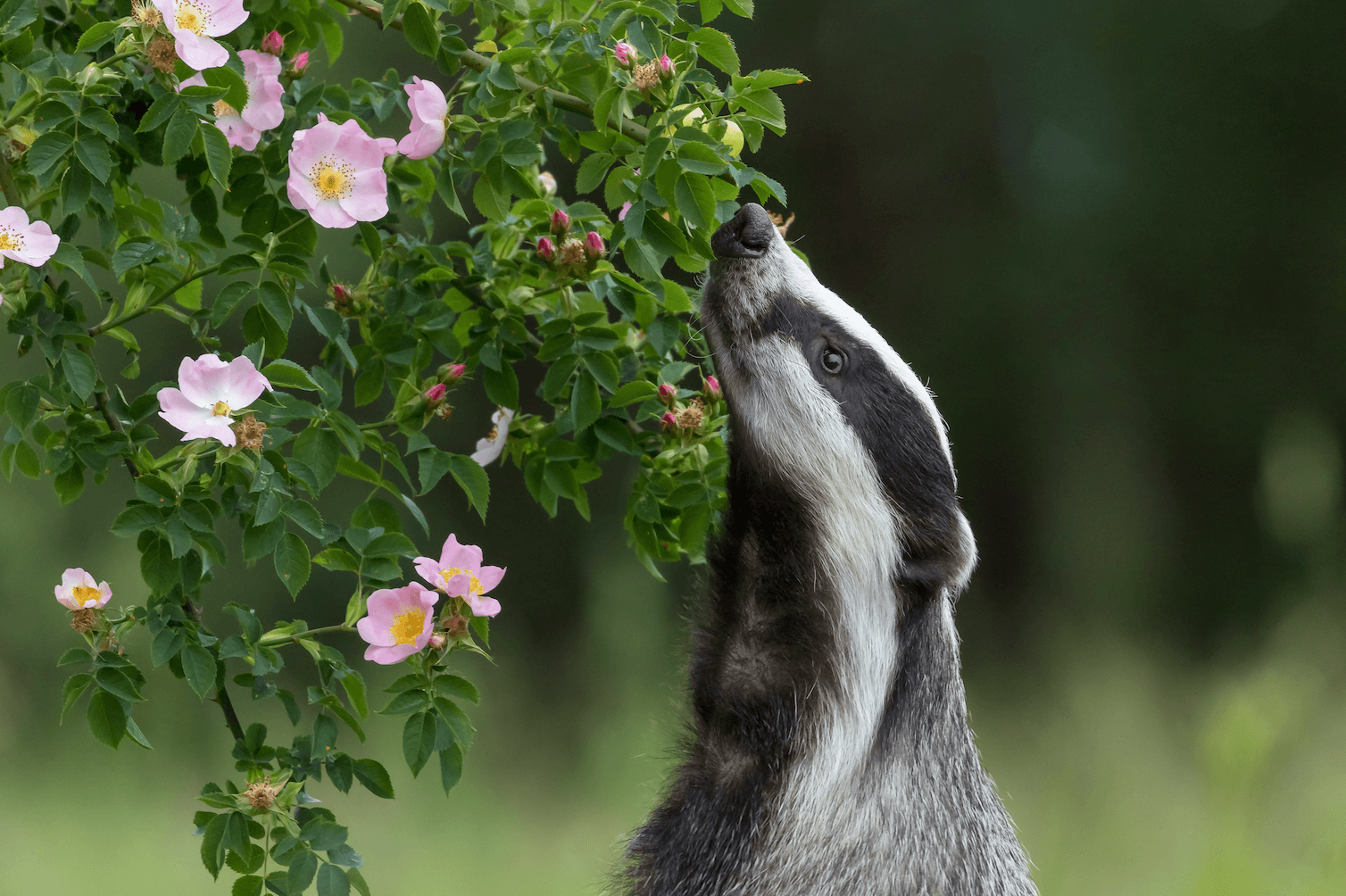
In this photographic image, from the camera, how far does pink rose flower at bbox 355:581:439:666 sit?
87 cm

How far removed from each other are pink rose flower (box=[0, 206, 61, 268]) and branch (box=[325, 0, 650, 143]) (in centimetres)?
32

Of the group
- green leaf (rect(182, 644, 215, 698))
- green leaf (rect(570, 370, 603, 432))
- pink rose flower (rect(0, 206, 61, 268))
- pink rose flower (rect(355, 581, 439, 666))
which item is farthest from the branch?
green leaf (rect(182, 644, 215, 698))

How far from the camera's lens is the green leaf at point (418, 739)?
855 millimetres

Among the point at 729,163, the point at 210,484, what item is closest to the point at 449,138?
the point at 729,163

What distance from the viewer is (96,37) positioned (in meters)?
0.82

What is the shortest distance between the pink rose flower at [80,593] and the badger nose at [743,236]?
618 mm

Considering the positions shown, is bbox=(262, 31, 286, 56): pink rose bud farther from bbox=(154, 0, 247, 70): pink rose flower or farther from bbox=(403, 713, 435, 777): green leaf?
bbox=(403, 713, 435, 777): green leaf

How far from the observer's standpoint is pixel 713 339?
1.22 m

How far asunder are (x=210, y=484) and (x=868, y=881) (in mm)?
740

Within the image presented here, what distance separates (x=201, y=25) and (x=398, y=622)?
0.45m

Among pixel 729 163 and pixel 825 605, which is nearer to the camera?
pixel 729 163

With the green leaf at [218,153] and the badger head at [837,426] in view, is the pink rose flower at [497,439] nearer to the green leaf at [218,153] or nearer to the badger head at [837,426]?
the badger head at [837,426]

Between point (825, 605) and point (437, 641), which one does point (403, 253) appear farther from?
point (825, 605)

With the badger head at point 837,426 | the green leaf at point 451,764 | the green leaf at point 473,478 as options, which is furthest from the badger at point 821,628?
the green leaf at point 451,764
